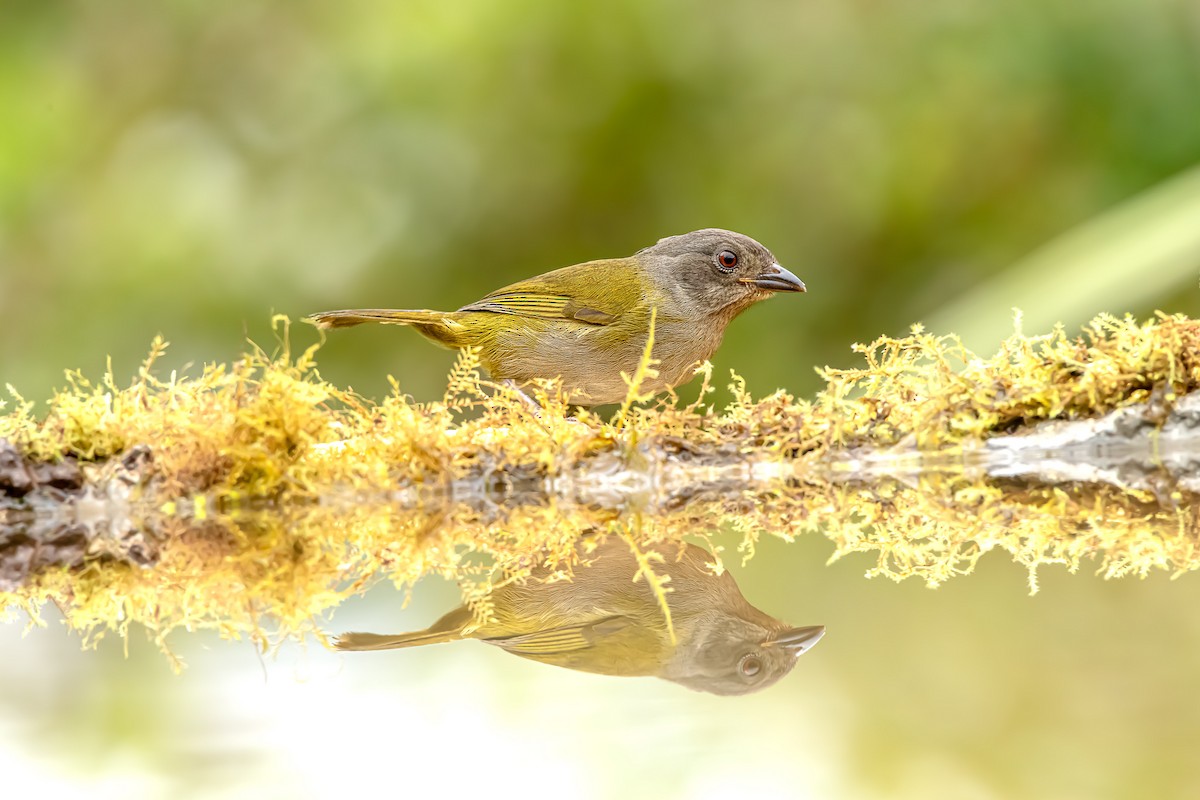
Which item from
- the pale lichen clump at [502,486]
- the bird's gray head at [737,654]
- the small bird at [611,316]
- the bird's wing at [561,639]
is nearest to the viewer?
the bird's gray head at [737,654]

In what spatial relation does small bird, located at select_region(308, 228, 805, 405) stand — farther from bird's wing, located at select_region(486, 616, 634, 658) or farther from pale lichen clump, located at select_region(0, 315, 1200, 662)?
bird's wing, located at select_region(486, 616, 634, 658)

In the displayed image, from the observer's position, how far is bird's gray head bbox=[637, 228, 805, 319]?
4855 mm

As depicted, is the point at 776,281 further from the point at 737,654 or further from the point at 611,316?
the point at 737,654

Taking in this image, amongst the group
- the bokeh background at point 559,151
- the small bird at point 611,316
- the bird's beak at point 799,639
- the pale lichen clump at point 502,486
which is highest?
the bokeh background at point 559,151

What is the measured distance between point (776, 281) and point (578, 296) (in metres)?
0.81

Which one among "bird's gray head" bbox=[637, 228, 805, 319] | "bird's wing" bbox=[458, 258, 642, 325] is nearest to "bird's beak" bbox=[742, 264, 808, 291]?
"bird's gray head" bbox=[637, 228, 805, 319]

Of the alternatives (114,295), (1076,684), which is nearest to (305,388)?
(1076,684)

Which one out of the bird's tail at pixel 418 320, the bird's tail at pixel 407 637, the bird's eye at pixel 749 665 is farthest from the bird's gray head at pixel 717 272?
the bird's eye at pixel 749 665

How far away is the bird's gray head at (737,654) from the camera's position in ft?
4.99

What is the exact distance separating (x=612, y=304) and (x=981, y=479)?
2116 mm

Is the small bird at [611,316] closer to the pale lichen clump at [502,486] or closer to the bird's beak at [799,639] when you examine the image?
the pale lichen clump at [502,486]

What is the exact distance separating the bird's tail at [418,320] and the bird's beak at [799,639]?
10.6ft

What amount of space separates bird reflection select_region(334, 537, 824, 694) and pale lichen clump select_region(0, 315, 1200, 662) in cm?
7

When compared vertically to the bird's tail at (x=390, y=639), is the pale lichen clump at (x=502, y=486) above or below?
above
